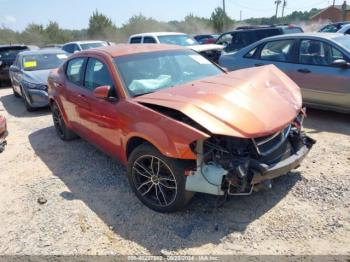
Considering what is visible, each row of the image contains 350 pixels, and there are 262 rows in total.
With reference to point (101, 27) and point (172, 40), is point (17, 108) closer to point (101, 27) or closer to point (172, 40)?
point (172, 40)

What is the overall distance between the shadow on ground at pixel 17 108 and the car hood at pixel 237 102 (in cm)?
585

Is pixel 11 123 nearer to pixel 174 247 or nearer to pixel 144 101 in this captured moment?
pixel 144 101

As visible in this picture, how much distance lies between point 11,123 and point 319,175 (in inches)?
267

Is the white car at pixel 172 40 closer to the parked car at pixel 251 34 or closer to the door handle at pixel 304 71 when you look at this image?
the parked car at pixel 251 34

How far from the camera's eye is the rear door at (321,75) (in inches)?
217

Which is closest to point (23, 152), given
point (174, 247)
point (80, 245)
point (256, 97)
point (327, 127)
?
point (80, 245)

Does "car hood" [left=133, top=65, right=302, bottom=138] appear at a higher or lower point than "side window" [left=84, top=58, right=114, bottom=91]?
lower

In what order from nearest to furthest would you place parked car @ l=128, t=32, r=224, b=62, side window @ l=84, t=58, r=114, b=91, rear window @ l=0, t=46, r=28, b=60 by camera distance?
1. side window @ l=84, t=58, r=114, b=91
2. parked car @ l=128, t=32, r=224, b=62
3. rear window @ l=0, t=46, r=28, b=60

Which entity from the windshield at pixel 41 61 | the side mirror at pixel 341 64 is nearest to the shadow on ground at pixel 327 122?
the side mirror at pixel 341 64

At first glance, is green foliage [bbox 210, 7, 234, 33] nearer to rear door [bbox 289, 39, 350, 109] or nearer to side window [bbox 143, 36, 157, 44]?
side window [bbox 143, 36, 157, 44]

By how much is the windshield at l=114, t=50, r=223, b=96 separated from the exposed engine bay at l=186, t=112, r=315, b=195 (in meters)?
1.19

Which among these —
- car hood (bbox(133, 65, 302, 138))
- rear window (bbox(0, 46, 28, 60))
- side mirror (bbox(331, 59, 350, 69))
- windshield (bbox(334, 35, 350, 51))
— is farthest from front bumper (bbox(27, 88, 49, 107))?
windshield (bbox(334, 35, 350, 51))

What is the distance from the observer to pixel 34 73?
8766 millimetres

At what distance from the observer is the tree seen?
147 ft
